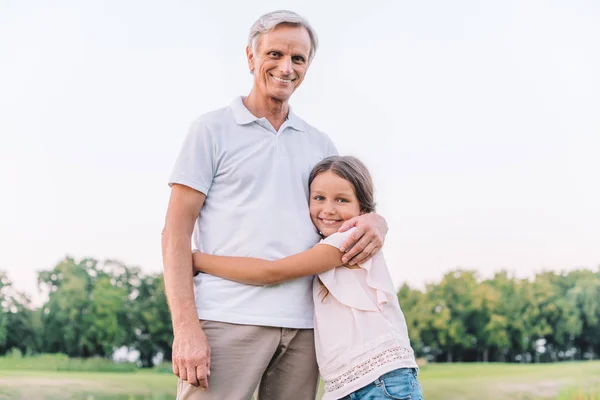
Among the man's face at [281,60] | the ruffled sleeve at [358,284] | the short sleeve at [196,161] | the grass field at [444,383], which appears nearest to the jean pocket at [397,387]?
the ruffled sleeve at [358,284]

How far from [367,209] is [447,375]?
547cm

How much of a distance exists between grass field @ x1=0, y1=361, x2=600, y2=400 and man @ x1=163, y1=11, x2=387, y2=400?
4320 millimetres

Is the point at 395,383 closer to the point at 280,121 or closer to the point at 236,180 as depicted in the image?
the point at 236,180

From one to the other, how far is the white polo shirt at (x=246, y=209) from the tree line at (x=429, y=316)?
5.19 meters

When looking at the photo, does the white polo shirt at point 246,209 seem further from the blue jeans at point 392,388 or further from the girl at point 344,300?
the blue jeans at point 392,388

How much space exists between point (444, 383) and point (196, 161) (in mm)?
5613

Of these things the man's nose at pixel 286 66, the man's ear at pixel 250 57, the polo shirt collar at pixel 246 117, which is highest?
the man's ear at pixel 250 57

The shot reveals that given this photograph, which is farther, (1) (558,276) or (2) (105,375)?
(1) (558,276)

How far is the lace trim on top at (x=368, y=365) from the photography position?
2152mm

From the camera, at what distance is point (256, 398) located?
235 cm

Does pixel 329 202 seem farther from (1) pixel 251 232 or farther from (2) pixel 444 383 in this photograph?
(2) pixel 444 383

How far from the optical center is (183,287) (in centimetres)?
213

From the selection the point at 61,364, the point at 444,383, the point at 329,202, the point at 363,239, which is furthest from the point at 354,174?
the point at 61,364

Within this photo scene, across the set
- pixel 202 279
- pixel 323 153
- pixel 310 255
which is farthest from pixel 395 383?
pixel 323 153
